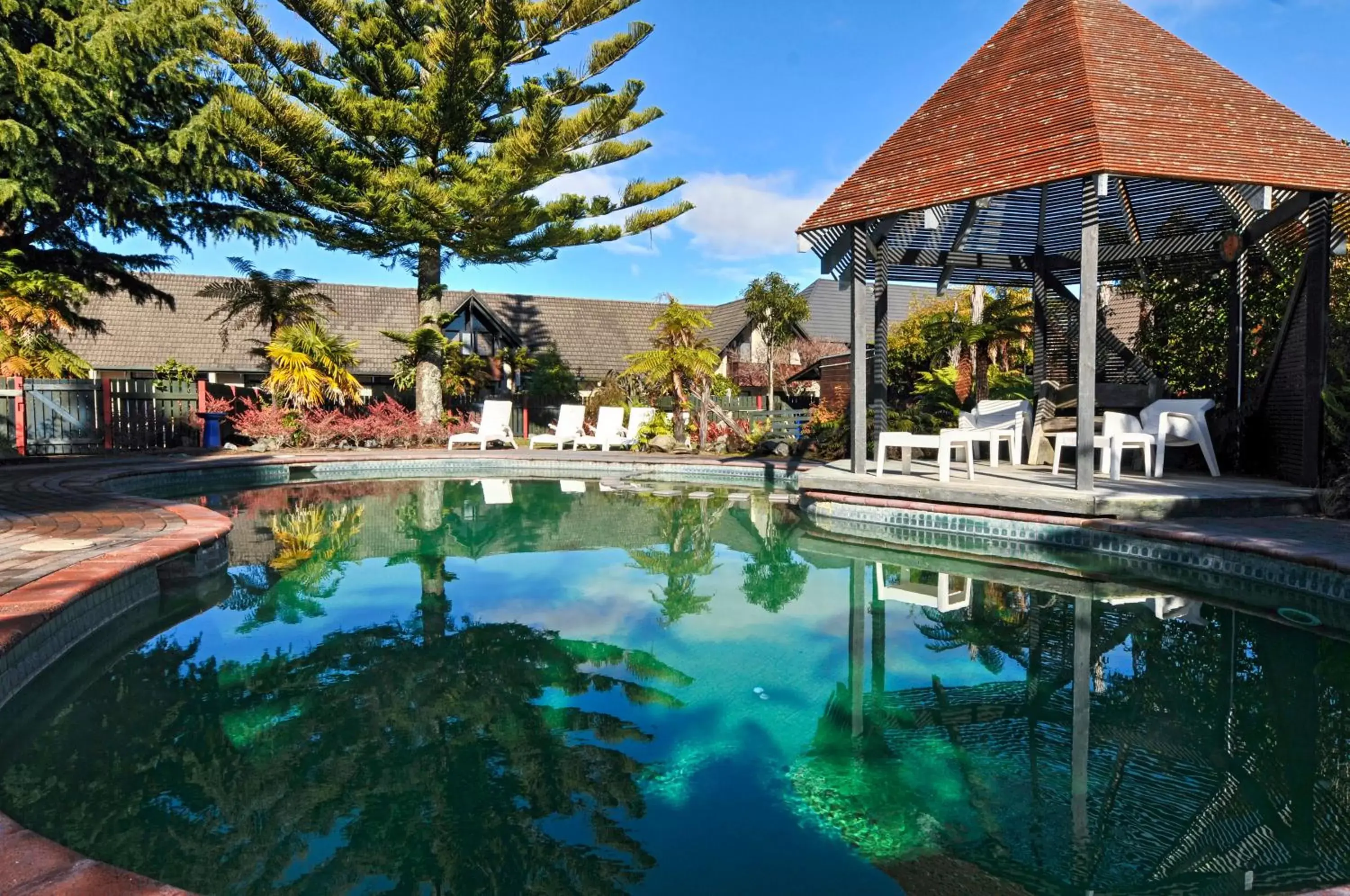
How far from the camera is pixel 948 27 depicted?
46.6 ft

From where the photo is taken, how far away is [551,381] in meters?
20.7

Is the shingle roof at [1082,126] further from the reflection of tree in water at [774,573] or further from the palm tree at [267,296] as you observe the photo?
the palm tree at [267,296]

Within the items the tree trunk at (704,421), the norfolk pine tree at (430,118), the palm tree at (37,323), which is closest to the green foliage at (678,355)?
the tree trunk at (704,421)

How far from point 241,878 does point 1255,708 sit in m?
3.48

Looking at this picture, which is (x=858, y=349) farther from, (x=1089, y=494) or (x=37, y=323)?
(x=37, y=323)

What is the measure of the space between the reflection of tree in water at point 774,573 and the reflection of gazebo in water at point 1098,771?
0.90 m

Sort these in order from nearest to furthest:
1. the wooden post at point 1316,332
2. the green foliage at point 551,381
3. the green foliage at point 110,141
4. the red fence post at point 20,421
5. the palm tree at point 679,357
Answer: the wooden post at point 1316,332, the green foliage at point 110,141, the red fence post at point 20,421, the palm tree at point 679,357, the green foliage at point 551,381

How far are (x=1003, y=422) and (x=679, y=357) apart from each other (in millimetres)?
5560

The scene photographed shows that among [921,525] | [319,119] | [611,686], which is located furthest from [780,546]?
[319,119]

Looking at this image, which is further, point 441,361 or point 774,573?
point 441,361

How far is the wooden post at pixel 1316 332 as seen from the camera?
651 cm

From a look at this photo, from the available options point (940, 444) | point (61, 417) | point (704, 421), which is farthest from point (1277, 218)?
point (61, 417)

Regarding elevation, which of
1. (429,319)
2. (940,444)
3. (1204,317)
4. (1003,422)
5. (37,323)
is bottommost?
(940,444)

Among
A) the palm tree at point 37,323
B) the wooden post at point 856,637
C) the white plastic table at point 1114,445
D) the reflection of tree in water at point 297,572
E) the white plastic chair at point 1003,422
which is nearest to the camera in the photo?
the wooden post at point 856,637
